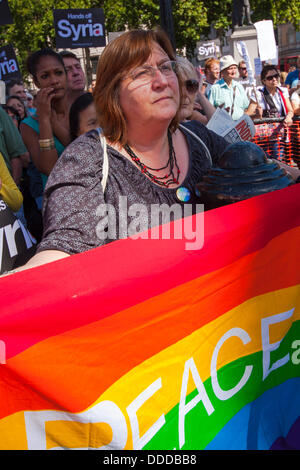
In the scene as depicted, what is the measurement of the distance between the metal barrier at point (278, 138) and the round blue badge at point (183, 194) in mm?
3050

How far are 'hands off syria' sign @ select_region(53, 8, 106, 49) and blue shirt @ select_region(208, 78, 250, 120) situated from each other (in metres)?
2.27

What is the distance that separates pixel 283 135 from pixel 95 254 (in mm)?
4032

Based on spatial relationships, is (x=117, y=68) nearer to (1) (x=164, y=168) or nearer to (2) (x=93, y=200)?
(1) (x=164, y=168)

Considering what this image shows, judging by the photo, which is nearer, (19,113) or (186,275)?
(186,275)

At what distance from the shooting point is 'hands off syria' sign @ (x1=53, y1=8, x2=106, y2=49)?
7934mm

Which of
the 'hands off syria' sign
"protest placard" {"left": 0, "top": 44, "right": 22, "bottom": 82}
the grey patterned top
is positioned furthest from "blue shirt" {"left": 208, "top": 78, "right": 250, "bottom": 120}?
the grey patterned top

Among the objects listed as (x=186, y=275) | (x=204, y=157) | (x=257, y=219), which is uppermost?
(x=204, y=157)

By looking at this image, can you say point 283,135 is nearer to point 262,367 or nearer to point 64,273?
point 262,367

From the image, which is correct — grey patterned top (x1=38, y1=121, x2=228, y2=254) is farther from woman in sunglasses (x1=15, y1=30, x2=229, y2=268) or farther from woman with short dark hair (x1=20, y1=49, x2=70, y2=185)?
woman with short dark hair (x1=20, y1=49, x2=70, y2=185)

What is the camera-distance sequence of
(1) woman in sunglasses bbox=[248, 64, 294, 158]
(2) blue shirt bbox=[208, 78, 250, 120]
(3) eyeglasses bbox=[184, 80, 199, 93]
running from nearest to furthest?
(3) eyeglasses bbox=[184, 80, 199, 93] → (2) blue shirt bbox=[208, 78, 250, 120] → (1) woman in sunglasses bbox=[248, 64, 294, 158]

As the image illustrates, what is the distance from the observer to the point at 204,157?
2.28 meters

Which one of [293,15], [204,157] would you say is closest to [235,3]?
[293,15]

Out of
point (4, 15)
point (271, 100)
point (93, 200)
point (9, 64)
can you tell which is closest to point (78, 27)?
point (9, 64)
